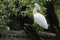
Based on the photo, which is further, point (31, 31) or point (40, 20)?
point (40, 20)

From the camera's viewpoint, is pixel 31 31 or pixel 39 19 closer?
pixel 31 31

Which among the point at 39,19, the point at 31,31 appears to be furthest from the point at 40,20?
the point at 31,31

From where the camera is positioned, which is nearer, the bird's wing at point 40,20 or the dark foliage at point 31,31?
the dark foliage at point 31,31

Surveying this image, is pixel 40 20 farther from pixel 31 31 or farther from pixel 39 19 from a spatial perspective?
pixel 31 31

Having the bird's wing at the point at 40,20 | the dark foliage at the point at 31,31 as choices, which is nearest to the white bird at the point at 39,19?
the bird's wing at the point at 40,20

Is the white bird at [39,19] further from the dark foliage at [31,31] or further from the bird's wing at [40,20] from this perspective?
the dark foliage at [31,31]

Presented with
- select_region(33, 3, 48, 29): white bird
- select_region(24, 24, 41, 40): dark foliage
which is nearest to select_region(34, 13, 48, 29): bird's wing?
select_region(33, 3, 48, 29): white bird

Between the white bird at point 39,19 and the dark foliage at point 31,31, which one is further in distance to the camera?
the white bird at point 39,19

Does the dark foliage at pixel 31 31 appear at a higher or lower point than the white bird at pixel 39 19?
lower

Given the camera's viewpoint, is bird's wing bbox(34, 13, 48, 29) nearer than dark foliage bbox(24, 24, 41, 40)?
No

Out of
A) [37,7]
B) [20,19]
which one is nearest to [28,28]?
[37,7]

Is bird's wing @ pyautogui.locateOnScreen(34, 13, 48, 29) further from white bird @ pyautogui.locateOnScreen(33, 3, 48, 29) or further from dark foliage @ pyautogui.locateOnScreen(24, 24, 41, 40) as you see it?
dark foliage @ pyautogui.locateOnScreen(24, 24, 41, 40)

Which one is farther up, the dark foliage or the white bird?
the white bird

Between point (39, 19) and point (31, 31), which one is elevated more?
point (39, 19)
